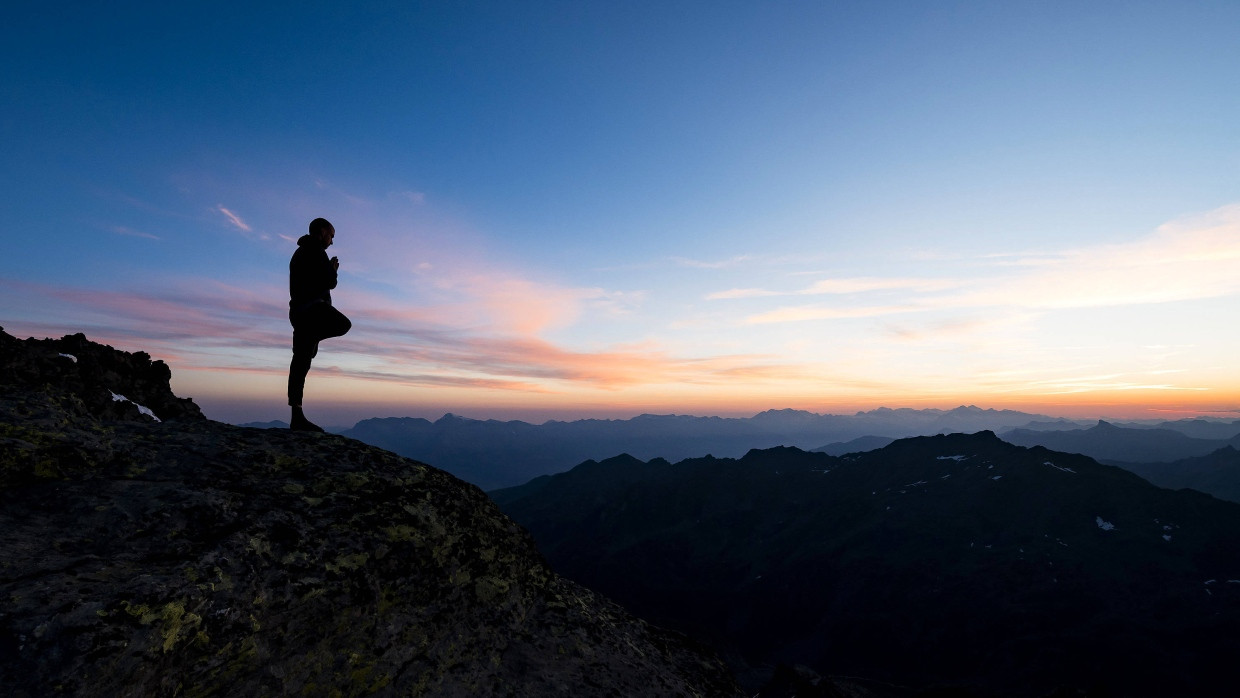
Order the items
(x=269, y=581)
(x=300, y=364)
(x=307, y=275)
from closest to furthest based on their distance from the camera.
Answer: (x=269, y=581), (x=307, y=275), (x=300, y=364)

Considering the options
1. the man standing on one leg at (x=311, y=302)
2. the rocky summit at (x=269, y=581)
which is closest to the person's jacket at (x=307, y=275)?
the man standing on one leg at (x=311, y=302)

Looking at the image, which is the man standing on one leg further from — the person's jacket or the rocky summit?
the rocky summit

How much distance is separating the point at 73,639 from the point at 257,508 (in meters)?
2.91

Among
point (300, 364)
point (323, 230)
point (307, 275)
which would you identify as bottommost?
point (300, 364)

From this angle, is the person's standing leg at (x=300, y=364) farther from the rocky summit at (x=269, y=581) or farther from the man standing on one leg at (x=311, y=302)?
the rocky summit at (x=269, y=581)

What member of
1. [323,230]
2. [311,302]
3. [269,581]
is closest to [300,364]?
[311,302]

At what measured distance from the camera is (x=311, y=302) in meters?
10.9

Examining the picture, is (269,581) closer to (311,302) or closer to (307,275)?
(311,302)

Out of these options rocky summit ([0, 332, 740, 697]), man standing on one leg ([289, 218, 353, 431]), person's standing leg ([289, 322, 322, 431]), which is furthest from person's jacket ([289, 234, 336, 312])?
rocky summit ([0, 332, 740, 697])

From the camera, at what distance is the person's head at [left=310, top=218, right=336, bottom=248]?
11141 millimetres

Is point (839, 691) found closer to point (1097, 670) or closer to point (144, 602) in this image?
point (144, 602)

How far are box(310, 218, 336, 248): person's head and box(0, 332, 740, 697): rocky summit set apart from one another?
435 cm

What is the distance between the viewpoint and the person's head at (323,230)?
1114 cm

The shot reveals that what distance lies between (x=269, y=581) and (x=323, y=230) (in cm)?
782
